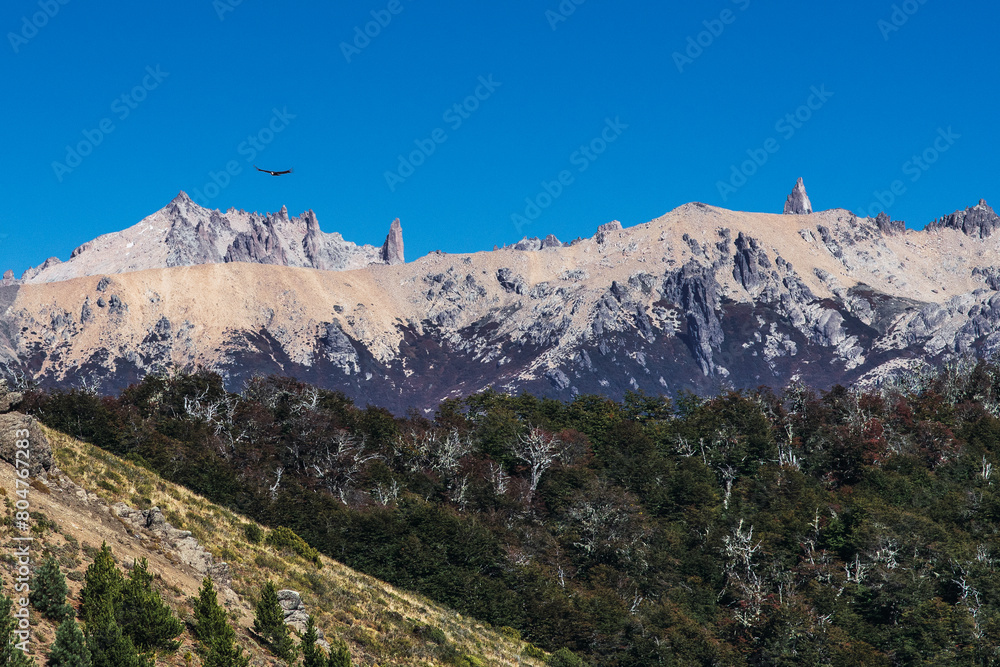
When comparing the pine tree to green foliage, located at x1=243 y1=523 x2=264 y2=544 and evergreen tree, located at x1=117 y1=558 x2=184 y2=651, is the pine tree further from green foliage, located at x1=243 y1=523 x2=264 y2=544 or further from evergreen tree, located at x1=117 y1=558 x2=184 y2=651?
green foliage, located at x1=243 y1=523 x2=264 y2=544

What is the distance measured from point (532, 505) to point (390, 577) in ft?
107

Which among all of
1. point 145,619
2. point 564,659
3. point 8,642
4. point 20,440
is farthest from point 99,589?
point 564,659

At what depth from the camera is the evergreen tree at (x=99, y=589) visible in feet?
110

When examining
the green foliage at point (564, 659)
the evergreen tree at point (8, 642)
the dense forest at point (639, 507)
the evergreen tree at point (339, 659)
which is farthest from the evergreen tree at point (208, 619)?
the dense forest at point (639, 507)

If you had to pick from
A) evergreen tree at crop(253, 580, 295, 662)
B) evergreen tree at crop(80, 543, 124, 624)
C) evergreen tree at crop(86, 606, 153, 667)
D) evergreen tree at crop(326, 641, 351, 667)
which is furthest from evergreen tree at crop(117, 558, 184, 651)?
evergreen tree at crop(253, 580, 295, 662)

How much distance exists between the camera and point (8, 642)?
27.9 m

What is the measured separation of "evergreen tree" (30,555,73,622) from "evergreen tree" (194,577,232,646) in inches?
214

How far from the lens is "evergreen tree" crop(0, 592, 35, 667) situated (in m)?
27.6

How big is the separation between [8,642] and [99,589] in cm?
627

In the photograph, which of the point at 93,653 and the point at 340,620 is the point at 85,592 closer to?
the point at 93,653

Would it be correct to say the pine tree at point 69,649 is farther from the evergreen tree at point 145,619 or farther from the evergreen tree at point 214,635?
the evergreen tree at point 214,635

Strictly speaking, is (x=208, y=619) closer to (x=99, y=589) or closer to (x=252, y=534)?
(x=99, y=589)

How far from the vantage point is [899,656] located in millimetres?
81250

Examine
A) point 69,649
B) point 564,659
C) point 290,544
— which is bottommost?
point 69,649
